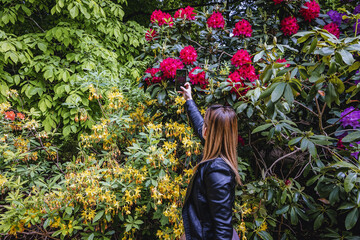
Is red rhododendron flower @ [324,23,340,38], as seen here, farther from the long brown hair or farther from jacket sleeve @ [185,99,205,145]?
the long brown hair

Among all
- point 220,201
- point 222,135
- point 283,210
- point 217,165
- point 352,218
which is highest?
point 222,135

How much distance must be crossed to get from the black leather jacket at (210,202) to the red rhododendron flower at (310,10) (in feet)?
7.12

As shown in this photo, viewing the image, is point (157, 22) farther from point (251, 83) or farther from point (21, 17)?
point (21, 17)

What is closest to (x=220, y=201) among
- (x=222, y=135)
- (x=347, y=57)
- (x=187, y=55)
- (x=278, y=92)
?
(x=222, y=135)

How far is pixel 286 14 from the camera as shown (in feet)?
8.50

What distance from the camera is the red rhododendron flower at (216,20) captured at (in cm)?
236

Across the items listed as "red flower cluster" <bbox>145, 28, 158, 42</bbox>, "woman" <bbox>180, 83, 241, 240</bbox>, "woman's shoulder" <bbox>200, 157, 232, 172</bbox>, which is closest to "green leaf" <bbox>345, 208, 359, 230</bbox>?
"woman" <bbox>180, 83, 241, 240</bbox>

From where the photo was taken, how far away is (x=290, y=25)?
2.42 meters

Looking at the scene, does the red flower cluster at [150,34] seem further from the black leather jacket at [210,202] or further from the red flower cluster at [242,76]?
the black leather jacket at [210,202]

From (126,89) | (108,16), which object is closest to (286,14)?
(126,89)

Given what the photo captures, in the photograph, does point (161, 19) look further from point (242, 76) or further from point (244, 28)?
point (242, 76)

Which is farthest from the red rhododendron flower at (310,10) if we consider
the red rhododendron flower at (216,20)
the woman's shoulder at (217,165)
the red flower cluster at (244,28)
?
the woman's shoulder at (217,165)

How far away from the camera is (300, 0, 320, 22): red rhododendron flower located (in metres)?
2.42

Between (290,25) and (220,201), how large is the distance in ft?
7.15
